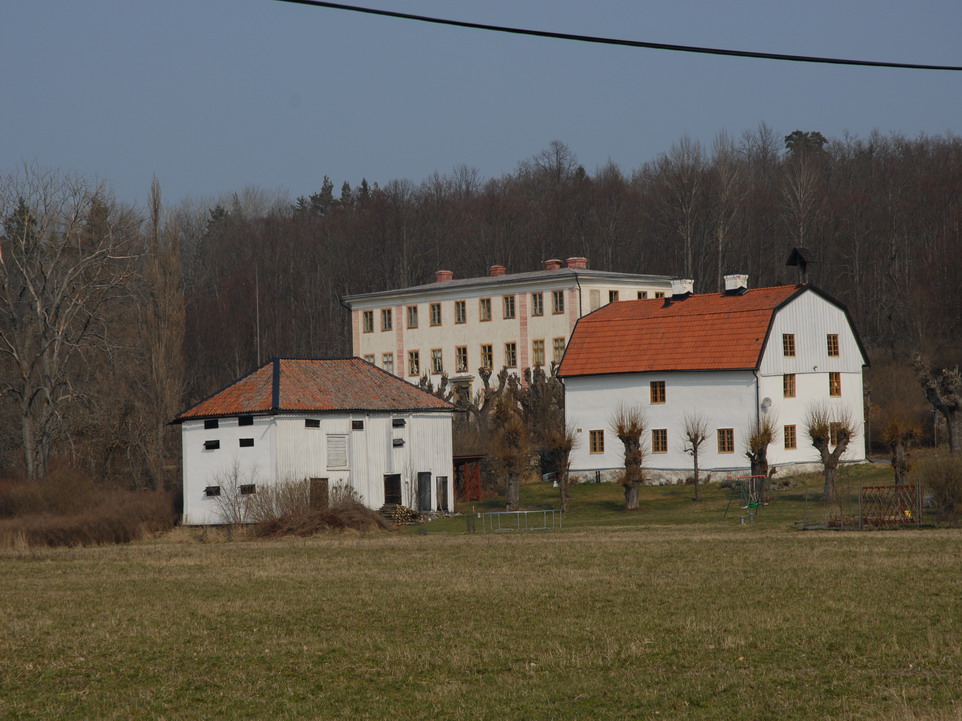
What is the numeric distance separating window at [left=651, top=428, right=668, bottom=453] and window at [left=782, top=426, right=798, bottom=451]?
16.3 feet

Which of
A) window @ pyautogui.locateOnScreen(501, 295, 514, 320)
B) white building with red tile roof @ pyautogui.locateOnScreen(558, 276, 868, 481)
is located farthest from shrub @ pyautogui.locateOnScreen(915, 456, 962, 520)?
window @ pyautogui.locateOnScreen(501, 295, 514, 320)

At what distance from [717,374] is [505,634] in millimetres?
38127

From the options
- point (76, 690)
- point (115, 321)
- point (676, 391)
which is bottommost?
point (76, 690)

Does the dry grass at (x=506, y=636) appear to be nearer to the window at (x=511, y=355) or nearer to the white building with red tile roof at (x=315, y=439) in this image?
the white building with red tile roof at (x=315, y=439)

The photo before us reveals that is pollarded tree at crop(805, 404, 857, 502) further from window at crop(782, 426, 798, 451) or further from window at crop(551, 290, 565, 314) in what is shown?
window at crop(551, 290, 565, 314)

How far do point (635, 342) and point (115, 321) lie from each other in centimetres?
2616

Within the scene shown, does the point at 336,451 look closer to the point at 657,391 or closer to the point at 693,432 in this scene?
the point at 657,391

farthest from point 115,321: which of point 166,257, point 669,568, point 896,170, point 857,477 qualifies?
point 896,170

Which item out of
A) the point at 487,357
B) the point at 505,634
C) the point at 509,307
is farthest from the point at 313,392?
the point at 505,634

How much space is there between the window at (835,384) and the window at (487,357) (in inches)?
986

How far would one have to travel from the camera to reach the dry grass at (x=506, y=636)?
13203mm

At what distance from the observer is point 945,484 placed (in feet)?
112

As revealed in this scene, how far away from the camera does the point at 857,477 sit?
51.0 meters

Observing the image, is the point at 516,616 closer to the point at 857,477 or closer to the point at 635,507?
the point at 635,507
